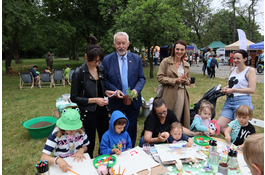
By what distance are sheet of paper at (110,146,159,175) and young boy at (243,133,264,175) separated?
919 mm

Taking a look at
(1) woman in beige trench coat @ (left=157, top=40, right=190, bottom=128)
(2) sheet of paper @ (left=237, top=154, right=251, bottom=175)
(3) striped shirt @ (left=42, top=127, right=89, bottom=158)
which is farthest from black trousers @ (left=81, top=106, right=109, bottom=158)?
(2) sheet of paper @ (left=237, top=154, right=251, bottom=175)

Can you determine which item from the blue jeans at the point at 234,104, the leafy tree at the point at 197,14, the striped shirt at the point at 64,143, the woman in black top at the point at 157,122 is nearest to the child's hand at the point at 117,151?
the striped shirt at the point at 64,143

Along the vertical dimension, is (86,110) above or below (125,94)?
below

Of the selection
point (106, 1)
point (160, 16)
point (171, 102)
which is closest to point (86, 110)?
point (171, 102)

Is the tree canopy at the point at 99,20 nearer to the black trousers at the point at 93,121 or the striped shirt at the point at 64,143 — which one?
→ the black trousers at the point at 93,121

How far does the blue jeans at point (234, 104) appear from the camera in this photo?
3125mm

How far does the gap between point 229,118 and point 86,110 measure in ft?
8.13

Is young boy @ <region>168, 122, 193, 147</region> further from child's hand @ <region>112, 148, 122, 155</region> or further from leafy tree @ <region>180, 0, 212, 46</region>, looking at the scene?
leafy tree @ <region>180, 0, 212, 46</region>

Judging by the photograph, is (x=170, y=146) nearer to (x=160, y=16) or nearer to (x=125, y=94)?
(x=125, y=94)

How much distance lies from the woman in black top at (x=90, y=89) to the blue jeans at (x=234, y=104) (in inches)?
84.3

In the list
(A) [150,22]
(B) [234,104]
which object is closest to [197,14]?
(A) [150,22]

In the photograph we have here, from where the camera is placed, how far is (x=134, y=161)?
74.0 inches

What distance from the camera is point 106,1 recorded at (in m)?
13.3

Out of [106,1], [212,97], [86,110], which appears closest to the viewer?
[86,110]
